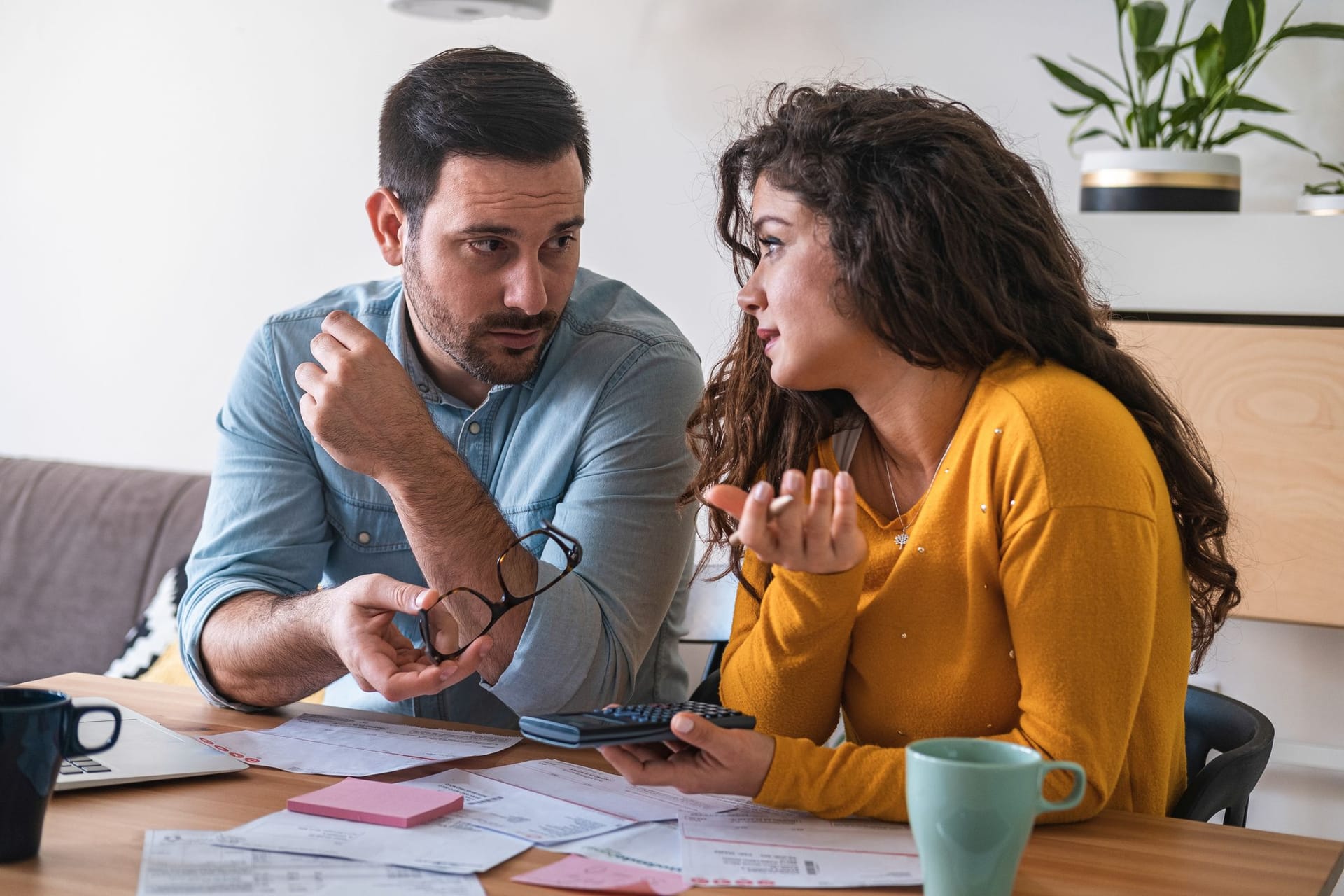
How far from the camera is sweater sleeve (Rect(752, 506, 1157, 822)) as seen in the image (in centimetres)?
99

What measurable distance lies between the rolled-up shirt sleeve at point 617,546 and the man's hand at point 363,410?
0.19m

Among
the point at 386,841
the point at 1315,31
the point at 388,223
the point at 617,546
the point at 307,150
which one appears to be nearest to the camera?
the point at 386,841

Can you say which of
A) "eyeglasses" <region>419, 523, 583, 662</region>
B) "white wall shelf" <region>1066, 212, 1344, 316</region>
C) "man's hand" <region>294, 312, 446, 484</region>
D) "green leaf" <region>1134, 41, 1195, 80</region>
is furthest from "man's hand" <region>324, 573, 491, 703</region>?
"green leaf" <region>1134, 41, 1195, 80</region>

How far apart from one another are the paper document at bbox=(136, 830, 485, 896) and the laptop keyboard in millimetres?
170

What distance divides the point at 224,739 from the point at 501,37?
183 cm

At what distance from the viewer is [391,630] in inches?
47.9

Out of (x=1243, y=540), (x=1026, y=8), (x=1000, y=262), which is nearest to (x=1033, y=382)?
(x=1000, y=262)

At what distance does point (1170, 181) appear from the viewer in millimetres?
1958

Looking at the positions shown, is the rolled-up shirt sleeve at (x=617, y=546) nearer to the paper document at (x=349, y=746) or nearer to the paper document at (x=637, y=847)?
the paper document at (x=349, y=746)

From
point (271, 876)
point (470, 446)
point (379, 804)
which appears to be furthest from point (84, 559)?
point (271, 876)

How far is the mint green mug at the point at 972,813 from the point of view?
76 centimetres

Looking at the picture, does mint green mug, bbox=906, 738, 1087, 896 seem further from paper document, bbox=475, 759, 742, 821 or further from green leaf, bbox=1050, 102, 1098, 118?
green leaf, bbox=1050, 102, 1098, 118

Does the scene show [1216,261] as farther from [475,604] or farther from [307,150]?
[307,150]

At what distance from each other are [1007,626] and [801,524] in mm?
266
